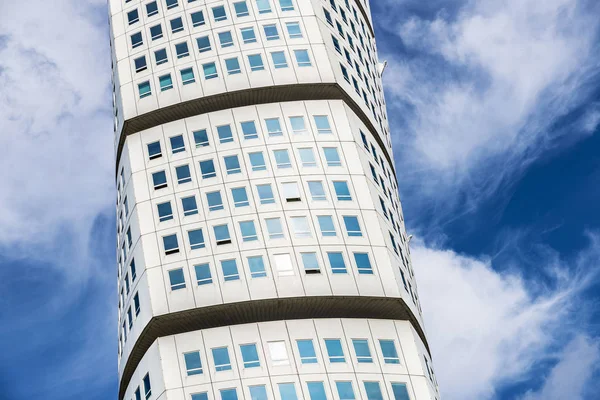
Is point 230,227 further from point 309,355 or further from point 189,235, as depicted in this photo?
point 309,355

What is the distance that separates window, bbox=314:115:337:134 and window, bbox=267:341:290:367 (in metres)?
15.7

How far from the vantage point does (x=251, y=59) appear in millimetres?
58500

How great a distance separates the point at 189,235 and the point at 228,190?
12.9 ft

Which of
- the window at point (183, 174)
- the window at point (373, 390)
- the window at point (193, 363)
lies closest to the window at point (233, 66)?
the window at point (183, 174)

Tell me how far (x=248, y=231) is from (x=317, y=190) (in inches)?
215

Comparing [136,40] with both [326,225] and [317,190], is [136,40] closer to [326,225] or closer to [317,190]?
[317,190]

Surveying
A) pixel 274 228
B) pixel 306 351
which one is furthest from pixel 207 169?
pixel 306 351

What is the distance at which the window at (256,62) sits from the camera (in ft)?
191

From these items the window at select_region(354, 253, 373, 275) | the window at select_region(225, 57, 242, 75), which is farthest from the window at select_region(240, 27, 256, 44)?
the window at select_region(354, 253, 373, 275)

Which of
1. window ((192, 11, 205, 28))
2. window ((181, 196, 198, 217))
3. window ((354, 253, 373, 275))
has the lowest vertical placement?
window ((354, 253, 373, 275))

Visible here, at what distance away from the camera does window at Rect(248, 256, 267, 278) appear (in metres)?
50.2

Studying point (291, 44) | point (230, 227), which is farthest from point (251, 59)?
point (230, 227)

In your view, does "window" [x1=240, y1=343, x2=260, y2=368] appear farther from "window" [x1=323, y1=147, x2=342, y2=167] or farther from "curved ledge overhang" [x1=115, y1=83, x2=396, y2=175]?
"curved ledge overhang" [x1=115, y1=83, x2=396, y2=175]

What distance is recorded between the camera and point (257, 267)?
50500 millimetres
